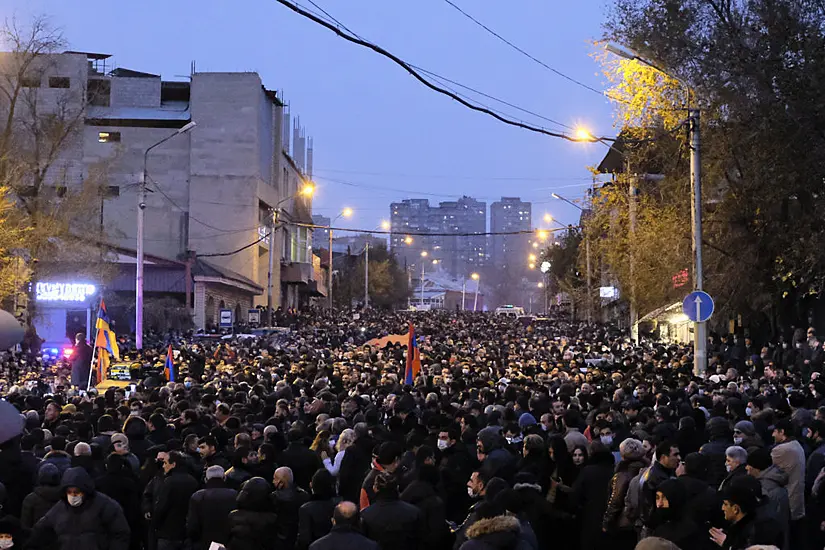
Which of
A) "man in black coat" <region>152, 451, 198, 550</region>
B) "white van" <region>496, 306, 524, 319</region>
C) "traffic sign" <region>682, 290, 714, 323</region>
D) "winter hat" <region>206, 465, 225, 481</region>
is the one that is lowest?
"man in black coat" <region>152, 451, 198, 550</region>

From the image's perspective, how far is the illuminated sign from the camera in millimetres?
44625

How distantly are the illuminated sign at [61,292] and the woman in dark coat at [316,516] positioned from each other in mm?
38237

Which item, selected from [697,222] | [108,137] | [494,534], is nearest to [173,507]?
[494,534]

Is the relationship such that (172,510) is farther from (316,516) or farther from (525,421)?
(525,421)

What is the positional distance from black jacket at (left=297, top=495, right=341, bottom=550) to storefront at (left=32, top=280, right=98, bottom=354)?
3479 cm

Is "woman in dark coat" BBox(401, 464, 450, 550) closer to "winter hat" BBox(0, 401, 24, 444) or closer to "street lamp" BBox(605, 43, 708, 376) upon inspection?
"winter hat" BBox(0, 401, 24, 444)

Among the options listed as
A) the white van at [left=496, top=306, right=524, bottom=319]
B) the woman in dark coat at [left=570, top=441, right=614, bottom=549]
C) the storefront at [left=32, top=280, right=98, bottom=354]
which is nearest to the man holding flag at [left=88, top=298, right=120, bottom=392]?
the woman in dark coat at [left=570, top=441, right=614, bottom=549]

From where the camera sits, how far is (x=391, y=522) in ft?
26.1

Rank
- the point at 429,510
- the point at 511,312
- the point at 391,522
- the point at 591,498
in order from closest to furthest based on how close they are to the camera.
Answer: the point at 391,522 < the point at 429,510 < the point at 591,498 < the point at 511,312

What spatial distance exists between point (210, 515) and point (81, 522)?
944 mm

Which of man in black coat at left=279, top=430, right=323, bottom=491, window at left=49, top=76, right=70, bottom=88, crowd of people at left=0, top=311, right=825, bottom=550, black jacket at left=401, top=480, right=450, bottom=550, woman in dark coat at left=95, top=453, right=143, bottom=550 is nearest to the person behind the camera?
crowd of people at left=0, top=311, right=825, bottom=550

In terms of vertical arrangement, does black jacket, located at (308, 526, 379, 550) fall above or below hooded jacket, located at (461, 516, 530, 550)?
below

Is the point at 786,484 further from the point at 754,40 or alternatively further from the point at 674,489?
the point at 754,40

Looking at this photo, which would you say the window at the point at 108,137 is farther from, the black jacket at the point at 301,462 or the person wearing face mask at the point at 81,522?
the person wearing face mask at the point at 81,522
